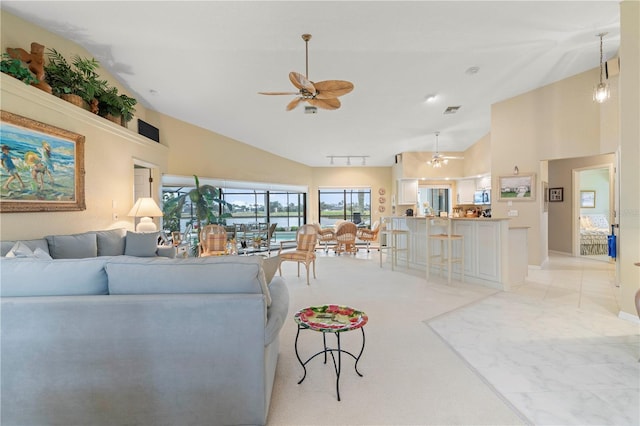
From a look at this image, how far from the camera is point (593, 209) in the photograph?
8258 mm

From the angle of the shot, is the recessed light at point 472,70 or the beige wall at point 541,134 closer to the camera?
the recessed light at point 472,70

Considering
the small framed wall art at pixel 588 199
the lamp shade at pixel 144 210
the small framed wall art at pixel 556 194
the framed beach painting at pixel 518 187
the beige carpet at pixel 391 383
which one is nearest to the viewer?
the beige carpet at pixel 391 383

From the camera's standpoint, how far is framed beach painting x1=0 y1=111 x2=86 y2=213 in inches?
123

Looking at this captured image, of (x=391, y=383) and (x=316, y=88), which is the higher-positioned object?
(x=316, y=88)

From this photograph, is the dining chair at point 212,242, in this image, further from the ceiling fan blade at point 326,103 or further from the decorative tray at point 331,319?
→ the decorative tray at point 331,319

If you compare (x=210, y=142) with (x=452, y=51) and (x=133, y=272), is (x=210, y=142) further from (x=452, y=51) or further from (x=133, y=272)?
(x=133, y=272)

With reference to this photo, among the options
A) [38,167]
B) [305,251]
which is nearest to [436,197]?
[305,251]

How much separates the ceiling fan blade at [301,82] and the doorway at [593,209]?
7.40 metres

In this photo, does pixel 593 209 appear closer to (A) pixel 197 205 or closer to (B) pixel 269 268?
(B) pixel 269 268

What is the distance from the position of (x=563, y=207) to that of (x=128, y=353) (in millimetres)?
9516

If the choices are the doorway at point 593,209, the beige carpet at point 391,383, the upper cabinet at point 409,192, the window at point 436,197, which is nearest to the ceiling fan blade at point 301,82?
the beige carpet at point 391,383

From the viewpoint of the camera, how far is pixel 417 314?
365cm

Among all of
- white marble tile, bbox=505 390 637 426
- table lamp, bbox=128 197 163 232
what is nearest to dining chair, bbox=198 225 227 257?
table lamp, bbox=128 197 163 232

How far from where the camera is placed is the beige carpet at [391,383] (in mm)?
1873
